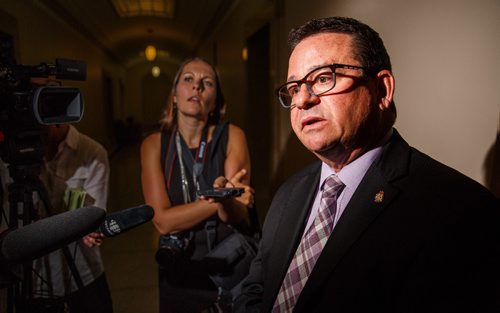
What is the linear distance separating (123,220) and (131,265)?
2405 millimetres

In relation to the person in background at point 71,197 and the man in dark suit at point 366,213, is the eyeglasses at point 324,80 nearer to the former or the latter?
the man in dark suit at point 366,213

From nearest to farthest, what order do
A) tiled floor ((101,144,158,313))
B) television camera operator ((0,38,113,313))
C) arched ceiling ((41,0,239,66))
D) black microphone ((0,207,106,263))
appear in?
1. black microphone ((0,207,106,263))
2. television camera operator ((0,38,113,313))
3. tiled floor ((101,144,158,313))
4. arched ceiling ((41,0,239,66))

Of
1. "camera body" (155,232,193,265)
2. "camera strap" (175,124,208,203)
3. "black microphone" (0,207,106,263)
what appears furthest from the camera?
"camera strap" (175,124,208,203)

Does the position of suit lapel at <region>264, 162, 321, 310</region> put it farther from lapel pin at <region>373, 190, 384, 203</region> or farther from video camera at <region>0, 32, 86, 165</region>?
video camera at <region>0, 32, 86, 165</region>

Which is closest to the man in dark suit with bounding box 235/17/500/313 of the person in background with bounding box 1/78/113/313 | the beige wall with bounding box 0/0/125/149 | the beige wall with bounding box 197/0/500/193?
the beige wall with bounding box 197/0/500/193

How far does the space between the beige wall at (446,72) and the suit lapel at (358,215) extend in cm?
34

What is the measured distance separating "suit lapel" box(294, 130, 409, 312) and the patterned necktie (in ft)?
0.24

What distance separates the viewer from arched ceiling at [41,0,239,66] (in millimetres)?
5086

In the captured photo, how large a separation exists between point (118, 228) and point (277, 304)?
1.73 feet

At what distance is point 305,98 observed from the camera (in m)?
0.88

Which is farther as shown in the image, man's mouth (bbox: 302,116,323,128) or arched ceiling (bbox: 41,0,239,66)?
arched ceiling (bbox: 41,0,239,66)

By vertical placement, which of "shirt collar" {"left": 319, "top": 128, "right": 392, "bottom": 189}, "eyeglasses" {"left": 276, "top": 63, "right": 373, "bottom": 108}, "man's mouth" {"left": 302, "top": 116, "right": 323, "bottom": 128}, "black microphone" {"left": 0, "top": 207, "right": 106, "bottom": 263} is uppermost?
"eyeglasses" {"left": 276, "top": 63, "right": 373, "bottom": 108}

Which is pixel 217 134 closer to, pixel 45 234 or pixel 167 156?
pixel 167 156

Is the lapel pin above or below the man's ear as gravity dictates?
below
